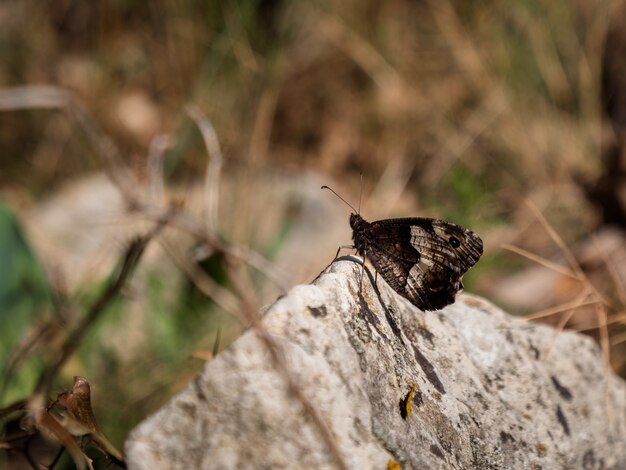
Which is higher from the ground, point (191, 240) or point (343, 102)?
point (343, 102)

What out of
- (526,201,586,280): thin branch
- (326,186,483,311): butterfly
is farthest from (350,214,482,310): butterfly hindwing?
(526,201,586,280): thin branch

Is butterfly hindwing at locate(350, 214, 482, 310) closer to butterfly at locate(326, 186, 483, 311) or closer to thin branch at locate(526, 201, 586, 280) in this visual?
butterfly at locate(326, 186, 483, 311)

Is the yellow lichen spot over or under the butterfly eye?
under

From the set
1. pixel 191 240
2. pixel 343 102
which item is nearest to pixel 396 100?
pixel 343 102

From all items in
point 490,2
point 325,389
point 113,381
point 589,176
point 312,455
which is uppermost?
point 490,2

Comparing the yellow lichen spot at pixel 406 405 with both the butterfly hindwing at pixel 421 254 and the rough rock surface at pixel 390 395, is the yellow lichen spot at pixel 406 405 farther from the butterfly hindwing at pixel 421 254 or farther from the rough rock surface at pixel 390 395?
the butterfly hindwing at pixel 421 254

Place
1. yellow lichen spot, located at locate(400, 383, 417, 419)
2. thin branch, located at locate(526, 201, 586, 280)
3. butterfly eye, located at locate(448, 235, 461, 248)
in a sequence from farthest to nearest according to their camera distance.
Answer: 1. thin branch, located at locate(526, 201, 586, 280)
2. butterfly eye, located at locate(448, 235, 461, 248)
3. yellow lichen spot, located at locate(400, 383, 417, 419)

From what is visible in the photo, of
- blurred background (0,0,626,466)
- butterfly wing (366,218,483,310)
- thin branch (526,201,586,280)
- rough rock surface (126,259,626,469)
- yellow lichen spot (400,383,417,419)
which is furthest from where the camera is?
blurred background (0,0,626,466)

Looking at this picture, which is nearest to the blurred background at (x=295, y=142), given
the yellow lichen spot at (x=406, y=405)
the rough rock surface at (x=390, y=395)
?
the rough rock surface at (x=390, y=395)

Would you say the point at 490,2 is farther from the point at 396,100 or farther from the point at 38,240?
the point at 38,240
